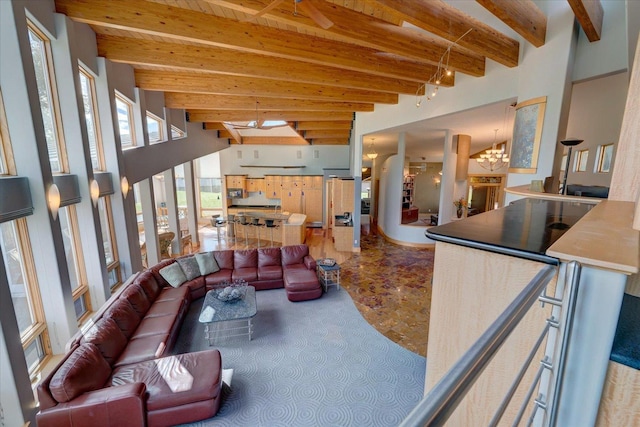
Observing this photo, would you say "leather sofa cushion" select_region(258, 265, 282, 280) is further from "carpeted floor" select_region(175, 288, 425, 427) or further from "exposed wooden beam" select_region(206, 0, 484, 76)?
"exposed wooden beam" select_region(206, 0, 484, 76)

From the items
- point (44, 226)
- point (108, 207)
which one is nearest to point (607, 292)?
point (44, 226)

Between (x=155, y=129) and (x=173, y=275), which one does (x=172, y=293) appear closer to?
(x=173, y=275)

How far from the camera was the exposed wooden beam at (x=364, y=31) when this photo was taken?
9.22 feet

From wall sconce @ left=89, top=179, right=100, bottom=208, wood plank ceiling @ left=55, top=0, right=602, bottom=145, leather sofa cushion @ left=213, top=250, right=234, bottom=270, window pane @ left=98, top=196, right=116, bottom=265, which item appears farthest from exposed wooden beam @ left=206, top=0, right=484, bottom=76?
leather sofa cushion @ left=213, top=250, right=234, bottom=270

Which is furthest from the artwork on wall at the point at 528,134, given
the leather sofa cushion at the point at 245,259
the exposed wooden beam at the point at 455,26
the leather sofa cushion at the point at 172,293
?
the leather sofa cushion at the point at 172,293

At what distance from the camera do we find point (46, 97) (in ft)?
10.7

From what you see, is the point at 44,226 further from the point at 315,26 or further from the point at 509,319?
the point at 509,319

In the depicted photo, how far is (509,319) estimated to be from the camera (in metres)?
0.63

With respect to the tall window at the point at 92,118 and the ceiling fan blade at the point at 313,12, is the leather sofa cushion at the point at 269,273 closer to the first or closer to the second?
the tall window at the point at 92,118

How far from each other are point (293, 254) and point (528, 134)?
4.74 meters

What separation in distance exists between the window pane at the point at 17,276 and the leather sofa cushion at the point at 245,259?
10.3ft

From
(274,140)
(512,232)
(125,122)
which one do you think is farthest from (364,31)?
(274,140)

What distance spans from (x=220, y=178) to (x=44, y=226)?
9611 millimetres

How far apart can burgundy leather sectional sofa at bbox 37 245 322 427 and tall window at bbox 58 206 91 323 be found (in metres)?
0.50
